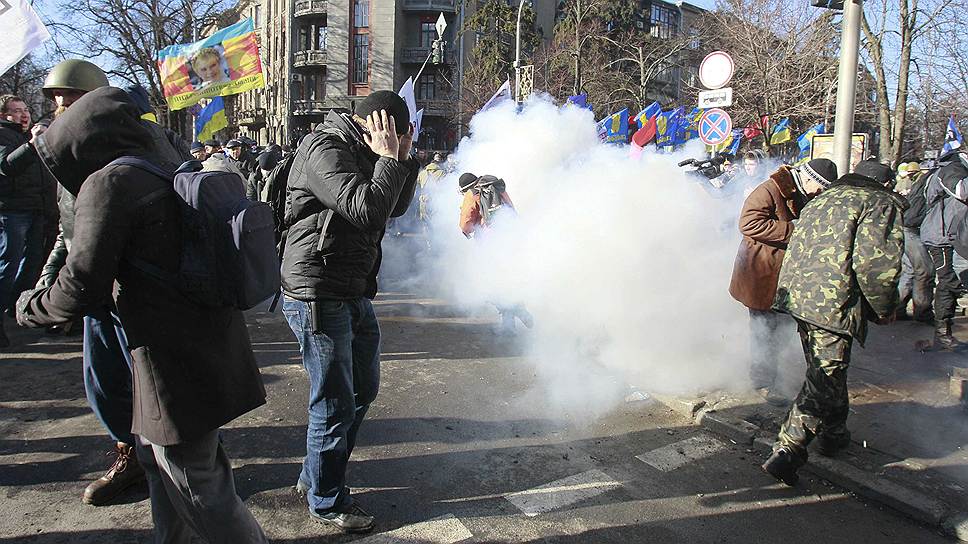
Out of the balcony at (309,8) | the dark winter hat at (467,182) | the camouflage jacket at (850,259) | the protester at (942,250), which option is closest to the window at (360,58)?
the balcony at (309,8)

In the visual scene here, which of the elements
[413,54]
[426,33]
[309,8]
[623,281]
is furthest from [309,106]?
[623,281]

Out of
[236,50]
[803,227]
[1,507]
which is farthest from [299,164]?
[236,50]

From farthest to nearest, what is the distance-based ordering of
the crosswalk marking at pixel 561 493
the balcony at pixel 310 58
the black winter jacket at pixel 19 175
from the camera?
1. the balcony at pixel 310 58
2. the black winter jacket at pixel 19 175
3. the crosswalk marking at pixel 561 493

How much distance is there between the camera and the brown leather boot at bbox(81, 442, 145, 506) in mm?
3211

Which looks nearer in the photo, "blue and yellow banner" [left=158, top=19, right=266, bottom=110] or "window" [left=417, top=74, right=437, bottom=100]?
"blue and yellow banner" [left=158, top=19, right=266, bottom=110]

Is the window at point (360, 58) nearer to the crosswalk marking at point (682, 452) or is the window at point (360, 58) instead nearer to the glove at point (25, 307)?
the crosswalk marking at point (682, 452)

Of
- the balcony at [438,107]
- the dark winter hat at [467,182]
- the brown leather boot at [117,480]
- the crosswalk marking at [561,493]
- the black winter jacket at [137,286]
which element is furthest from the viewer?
the balcony at [438,107]

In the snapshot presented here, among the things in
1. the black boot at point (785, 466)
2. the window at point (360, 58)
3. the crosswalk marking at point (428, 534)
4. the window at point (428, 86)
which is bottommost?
the crosswalk marking at point (428, 534)

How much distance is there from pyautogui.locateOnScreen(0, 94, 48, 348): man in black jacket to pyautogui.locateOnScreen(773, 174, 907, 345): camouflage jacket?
20.0ft

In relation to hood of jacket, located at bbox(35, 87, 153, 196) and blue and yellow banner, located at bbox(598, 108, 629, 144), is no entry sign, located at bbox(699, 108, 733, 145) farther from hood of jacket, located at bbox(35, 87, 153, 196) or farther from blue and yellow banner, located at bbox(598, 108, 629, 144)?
hood of jacket, located at bbox(35, 87, 153, 196)

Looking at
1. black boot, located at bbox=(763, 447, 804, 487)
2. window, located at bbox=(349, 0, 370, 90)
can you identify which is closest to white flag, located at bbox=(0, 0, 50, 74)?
black boot, located at bbox=(763, 447, 804, 487)

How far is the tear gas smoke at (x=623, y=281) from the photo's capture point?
5.44 m

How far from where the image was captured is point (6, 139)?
5586 millimetres

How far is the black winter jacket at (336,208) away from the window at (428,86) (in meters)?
41.9
